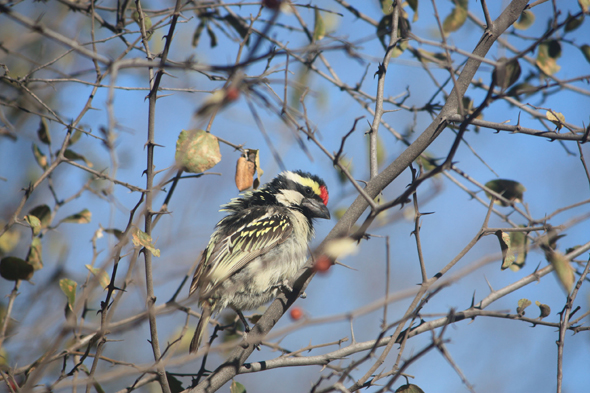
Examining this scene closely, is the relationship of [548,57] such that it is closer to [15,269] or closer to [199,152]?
→ [199,152]

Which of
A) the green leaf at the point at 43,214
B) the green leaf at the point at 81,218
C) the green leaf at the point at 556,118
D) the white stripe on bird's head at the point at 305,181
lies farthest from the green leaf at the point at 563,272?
the green leaf at the point at 43,214

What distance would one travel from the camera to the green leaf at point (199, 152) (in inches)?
82.2

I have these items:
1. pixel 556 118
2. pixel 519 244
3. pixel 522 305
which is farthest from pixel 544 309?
pixel 556 118

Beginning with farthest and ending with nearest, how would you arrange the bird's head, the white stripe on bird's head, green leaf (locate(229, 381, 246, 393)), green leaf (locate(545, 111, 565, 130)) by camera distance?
the white stripe on bird's head < the bird's head < green leaf (locate(229, 381, 246, 393)) < green leaf (locate(545, 111, 565, 130))

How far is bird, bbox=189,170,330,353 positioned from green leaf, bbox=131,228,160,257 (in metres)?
1.22

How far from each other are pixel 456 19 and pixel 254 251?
2453mm

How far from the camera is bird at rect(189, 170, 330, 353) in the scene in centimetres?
361

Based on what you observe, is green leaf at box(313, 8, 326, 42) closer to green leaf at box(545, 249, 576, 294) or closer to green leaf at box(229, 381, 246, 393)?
green leaf at box(545, 249, 576, 294)

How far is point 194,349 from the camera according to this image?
11.1ft

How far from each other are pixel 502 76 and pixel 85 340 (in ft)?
7.79

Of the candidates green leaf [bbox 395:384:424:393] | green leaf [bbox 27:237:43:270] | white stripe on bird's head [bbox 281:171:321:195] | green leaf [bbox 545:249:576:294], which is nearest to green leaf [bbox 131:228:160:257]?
green leaf [bbox 27:237:43:270]

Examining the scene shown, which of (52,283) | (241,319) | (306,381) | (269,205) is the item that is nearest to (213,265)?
(241,319)

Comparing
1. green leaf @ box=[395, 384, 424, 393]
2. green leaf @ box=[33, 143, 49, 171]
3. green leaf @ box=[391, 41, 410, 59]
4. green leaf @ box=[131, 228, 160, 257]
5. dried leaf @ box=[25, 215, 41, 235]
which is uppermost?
green leaf @ box=[391, 41, 410, 59]

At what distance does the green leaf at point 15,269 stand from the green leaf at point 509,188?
2.95m
